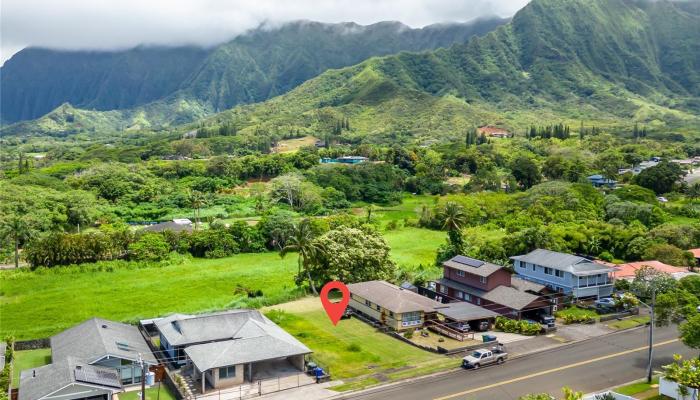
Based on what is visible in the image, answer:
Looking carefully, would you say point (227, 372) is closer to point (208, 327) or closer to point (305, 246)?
point (208, 327)

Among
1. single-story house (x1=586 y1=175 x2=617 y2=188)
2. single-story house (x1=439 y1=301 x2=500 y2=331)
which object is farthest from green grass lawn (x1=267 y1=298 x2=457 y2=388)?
single-story house (x1=586 y1=175 x2=617 y2=188)

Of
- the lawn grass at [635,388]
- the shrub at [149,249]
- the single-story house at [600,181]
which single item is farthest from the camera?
the single-story house at [600,181]

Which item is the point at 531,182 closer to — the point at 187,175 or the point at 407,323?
the point at 187,175

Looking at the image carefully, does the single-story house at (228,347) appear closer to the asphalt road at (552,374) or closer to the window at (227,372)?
the window at (227,372)

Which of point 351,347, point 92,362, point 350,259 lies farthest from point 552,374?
point 92,362

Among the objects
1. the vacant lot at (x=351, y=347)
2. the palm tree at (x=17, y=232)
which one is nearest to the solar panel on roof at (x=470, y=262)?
the vacant lot at (x=351, y=347)

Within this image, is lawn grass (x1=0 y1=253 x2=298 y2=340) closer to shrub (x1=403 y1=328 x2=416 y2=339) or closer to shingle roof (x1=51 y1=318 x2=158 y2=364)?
shingle roof (x1=51 y1=318 x2=158 y2=364)
